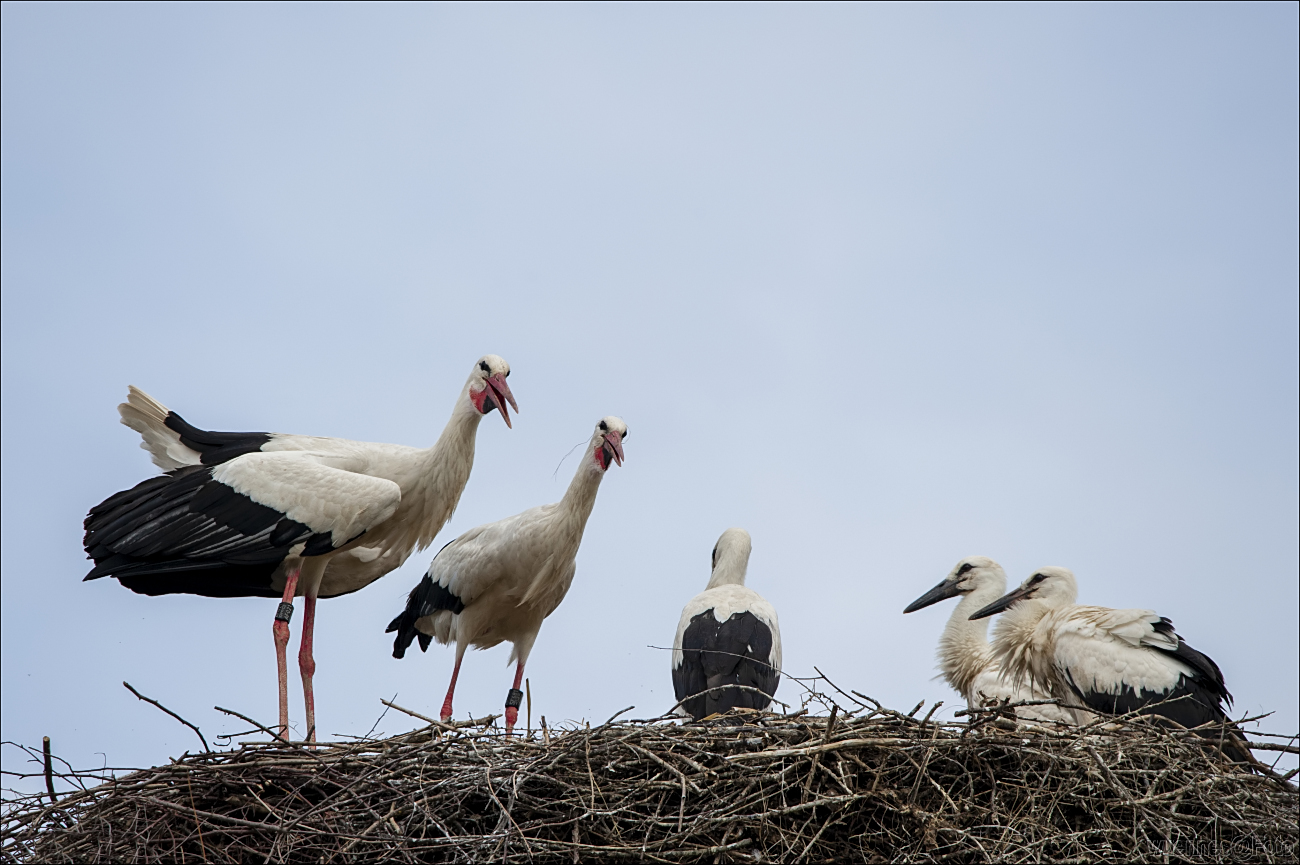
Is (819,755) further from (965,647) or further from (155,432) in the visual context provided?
(155,432)

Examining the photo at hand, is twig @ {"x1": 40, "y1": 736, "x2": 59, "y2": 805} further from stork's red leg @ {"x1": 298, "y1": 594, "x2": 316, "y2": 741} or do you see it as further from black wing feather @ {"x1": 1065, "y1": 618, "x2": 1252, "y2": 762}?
black wing feather @ {"x1": 1065, "y1": 618, "x2": 1252, "y2": 762}

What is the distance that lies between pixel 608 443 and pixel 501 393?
580mm

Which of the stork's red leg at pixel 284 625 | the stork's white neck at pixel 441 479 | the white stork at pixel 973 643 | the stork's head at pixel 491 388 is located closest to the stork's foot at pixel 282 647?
the stork's red leg at pixel 284 625

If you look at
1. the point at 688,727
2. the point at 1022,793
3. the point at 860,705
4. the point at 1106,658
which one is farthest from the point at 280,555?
the point at 1106,658

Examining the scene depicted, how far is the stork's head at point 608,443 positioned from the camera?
689cm

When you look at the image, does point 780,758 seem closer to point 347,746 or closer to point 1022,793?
point 1022,793

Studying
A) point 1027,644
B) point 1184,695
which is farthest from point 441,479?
point 1184,695

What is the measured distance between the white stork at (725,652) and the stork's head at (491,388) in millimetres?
1325

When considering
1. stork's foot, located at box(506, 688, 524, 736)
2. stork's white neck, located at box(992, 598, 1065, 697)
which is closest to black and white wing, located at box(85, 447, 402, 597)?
stork's foot, located at box(506, 688, 524, 736)

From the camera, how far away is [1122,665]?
6.41 m

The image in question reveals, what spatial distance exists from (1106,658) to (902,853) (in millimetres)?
2060

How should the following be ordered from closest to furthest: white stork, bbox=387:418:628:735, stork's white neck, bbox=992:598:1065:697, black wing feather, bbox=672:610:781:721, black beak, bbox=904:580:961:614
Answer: black wing feather, bbox=672:610:781:721
stork's white neck, bbox=992:598:1065:697
white stork, bbox=387:418:628:735
black beak, bbox=904:580:961:614

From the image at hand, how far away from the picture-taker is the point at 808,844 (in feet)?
15.8

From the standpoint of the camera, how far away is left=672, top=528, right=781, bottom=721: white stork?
6.45 metres
